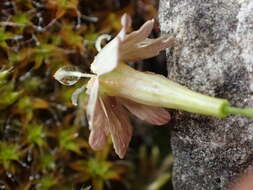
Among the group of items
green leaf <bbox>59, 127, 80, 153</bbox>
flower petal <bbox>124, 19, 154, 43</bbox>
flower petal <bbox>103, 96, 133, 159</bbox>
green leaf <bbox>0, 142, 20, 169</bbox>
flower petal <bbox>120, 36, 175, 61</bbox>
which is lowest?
green leaf <bbox>59, 127, 80, 153</bbox>

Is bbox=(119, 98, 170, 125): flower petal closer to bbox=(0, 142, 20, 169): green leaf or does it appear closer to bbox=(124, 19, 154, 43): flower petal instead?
bbox=(124, 19, 154, 43): flower petal

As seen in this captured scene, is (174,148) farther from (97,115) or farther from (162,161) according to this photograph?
(162,161)

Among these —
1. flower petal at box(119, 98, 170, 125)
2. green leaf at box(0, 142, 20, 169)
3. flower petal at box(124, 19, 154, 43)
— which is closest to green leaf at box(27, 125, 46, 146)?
green leaf at box(0, 142, 20, 169)

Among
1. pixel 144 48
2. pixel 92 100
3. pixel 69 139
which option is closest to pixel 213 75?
pixel 144 48

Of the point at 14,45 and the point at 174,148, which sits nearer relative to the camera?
the point at 174,148

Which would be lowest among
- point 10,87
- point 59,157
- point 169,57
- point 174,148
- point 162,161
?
point 162,161

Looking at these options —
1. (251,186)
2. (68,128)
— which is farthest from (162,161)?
(251,186)

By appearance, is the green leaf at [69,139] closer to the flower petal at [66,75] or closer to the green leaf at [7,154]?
the green leaf at [7,154]
